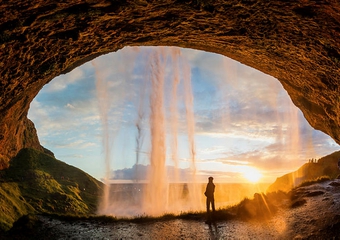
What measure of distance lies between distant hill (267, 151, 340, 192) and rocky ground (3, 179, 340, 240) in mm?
29568

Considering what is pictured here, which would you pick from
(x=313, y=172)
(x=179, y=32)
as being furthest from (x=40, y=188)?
(x=313, y=172)

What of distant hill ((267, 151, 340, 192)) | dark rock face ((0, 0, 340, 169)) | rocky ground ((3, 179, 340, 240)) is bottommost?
rocky ground ((3, 179, 340, 240))

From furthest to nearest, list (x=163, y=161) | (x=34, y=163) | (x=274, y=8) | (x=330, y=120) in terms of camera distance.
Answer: (x=163, y=161) → (x=34, y=163) → (x=330, y=120) → (x=274, y=8)

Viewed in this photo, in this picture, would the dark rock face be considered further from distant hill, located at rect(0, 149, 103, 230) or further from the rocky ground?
distant hill, located at rect(0, 149, 103, 230)

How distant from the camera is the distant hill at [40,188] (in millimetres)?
32309

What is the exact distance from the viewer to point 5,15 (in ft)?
25.8

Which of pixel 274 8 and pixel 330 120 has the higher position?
pixel 274 8

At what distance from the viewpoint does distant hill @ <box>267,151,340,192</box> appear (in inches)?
1697

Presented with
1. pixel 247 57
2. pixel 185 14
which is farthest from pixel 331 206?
pixel 185 14

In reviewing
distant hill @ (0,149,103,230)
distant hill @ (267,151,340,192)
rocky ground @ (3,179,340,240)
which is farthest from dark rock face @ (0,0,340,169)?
distant hill @ (267,151,340,192)

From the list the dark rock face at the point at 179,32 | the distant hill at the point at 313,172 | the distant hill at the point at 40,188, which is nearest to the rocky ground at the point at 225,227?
the dark rock face at the point at 179,32

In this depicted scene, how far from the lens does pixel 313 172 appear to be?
4822cm

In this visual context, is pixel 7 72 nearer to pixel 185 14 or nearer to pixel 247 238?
pixel 185 14

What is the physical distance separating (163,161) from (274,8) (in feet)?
187
